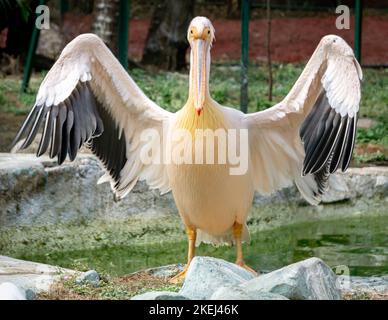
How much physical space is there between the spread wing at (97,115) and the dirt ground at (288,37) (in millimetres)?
11182

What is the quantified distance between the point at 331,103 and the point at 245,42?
13.7 feet

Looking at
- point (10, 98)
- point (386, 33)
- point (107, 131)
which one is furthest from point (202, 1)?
point (107, 131)

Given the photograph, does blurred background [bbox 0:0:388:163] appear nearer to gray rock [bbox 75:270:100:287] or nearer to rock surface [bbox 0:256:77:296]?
rock surface [bbox 0:256:77:296]

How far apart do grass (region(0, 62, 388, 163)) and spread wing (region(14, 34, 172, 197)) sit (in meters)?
3.03

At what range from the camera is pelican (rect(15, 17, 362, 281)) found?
5.91 metres

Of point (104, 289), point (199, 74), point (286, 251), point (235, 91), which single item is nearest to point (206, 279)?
point (104, 289)

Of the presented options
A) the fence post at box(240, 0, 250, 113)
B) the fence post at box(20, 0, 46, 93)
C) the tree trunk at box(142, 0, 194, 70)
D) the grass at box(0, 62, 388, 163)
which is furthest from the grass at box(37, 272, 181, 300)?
the tree trunk at box(142, 0, 194, 70)

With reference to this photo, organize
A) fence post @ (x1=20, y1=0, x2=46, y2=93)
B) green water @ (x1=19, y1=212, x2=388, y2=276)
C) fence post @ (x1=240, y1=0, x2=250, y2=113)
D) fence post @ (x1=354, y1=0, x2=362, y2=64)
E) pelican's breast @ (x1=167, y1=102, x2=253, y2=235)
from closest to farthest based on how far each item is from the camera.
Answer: pelican's breast @ (x1=167, y1=102, x2=253, y2=235), green water @ (x1=19, y1=212, x2=388, y2=276), fence post @ (x1=240, y1=0, x2=250, y2=113), fence post @ (x1=20, y1=0, x2=46, y2=93), fence post @ (x1=354, y1=0, x2=362, y2=64)

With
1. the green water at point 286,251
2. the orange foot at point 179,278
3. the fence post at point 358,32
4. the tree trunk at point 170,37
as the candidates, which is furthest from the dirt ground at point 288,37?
the orange foot at point 179,278

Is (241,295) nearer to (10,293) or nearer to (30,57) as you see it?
(10,293)

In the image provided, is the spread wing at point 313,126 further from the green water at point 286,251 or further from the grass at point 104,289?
the grass at point 104,289

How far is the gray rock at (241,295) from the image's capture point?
4527mm

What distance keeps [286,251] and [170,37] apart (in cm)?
Answer: 804

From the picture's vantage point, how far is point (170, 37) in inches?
589
